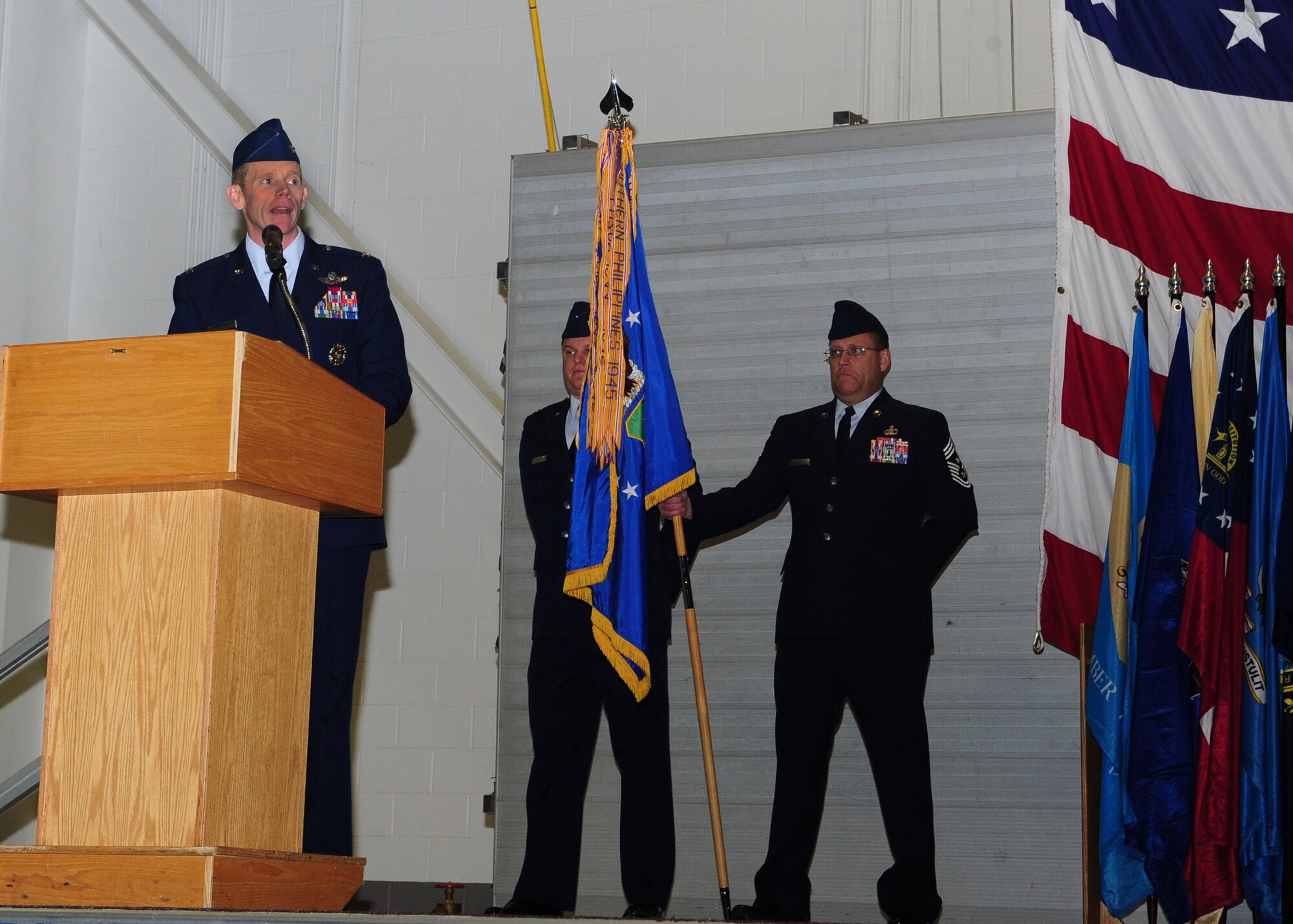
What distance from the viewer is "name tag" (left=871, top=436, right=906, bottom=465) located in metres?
4.01

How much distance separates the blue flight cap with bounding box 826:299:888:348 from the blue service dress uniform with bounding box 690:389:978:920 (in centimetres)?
19

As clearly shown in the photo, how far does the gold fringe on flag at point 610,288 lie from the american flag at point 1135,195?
1186 mm

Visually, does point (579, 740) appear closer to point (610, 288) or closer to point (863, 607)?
point (863, 607)

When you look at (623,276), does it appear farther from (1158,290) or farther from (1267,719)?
(1267,719)

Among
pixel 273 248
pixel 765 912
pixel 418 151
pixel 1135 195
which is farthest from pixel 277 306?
pixel 418 151

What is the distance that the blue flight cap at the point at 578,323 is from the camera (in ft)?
13.6

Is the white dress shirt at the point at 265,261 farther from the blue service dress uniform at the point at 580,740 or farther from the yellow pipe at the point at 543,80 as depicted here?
the yellow pipe at the point at 543,80

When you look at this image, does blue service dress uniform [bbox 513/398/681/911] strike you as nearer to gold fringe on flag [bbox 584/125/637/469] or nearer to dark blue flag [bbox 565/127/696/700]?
dark blue flag [bbox 565/127/696/700]

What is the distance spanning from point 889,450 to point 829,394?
46 cm

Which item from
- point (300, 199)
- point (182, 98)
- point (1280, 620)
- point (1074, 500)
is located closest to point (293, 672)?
point (300, 199)

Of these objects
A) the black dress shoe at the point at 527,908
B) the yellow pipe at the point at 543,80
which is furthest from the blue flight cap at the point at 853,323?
the black dress shoe at the point at 527,908

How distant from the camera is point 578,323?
417cm

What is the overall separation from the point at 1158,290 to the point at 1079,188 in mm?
377

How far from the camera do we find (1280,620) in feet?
10.3
